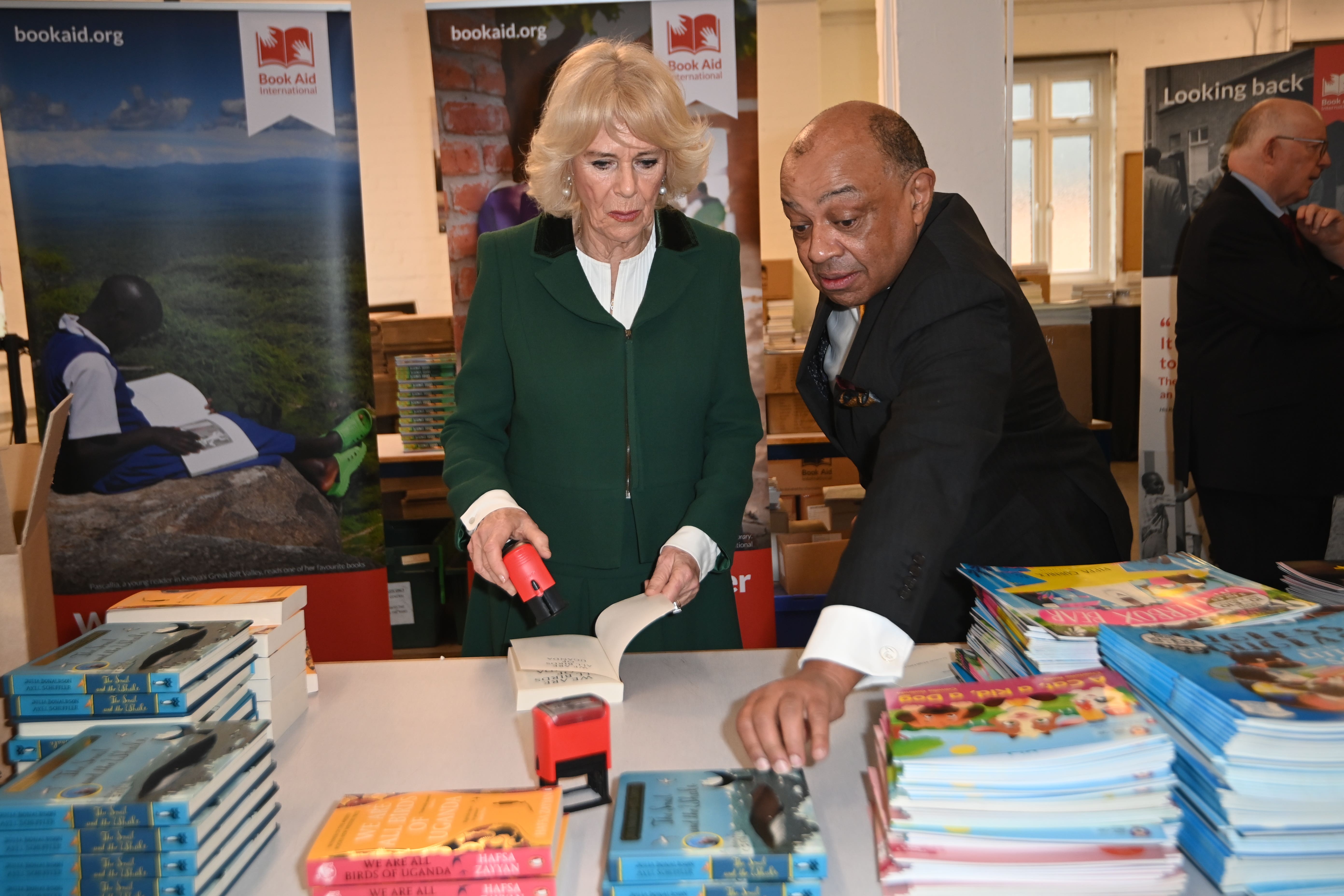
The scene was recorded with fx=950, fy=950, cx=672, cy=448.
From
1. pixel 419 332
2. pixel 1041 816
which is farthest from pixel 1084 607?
pixel 419 332

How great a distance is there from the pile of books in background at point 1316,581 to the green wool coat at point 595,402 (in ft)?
2.81

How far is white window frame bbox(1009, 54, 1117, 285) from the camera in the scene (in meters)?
8.77

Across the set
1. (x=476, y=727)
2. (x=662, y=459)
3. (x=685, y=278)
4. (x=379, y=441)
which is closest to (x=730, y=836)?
(x=476, y=727)

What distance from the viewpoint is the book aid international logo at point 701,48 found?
3057 millimetres

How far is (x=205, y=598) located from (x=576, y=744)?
0.67 meters

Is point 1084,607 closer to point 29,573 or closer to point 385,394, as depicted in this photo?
point 29,573

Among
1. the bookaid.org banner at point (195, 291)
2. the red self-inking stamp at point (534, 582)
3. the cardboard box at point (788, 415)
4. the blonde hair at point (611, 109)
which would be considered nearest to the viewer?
the red self-inking stamp at point (534, 582)

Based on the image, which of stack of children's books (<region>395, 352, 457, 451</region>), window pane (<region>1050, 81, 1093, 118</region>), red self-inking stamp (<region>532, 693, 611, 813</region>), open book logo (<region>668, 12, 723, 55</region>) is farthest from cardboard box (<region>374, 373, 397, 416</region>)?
window pane (<region>1050, 81, 1093, 118</region>)

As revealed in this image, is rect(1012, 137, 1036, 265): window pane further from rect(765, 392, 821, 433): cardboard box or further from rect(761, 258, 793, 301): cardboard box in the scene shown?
rect(765, 392, 821, 433): cardboard box

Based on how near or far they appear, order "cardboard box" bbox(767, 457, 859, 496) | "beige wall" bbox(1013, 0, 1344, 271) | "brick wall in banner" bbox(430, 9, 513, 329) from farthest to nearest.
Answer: "beige wall" bbox(1013, 0, 1344, 271) → "cardboard box" bbox(767, 457, 859, 496) → "brick wall in banner" bbox(430, 9, 513, 329)

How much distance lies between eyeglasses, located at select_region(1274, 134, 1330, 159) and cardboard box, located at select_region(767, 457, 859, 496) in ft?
6.69

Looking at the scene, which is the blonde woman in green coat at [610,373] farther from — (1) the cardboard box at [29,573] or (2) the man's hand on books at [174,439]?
(2) the man's hand on books at [174,439]

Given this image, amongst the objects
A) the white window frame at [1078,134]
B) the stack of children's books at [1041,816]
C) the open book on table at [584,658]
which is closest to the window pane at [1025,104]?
the white window frame at [1078,134]

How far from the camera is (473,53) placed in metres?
3.06
